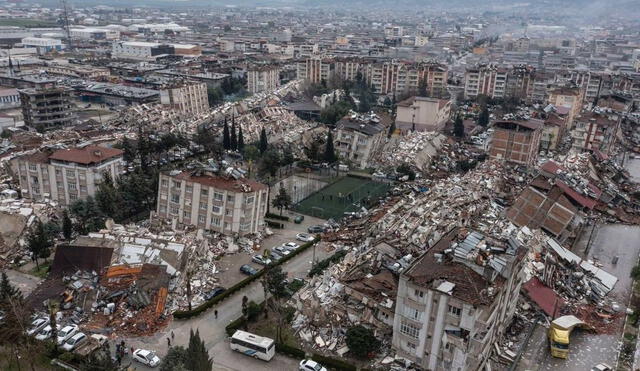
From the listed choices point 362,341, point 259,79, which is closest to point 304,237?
point 362,341

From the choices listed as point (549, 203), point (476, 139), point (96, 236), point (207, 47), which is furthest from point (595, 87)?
point (207, 47)

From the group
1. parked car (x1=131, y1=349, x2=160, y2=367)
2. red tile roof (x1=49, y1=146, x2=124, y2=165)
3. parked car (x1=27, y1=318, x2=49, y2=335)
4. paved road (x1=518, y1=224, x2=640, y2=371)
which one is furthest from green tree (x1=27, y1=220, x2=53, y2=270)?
paved road (x1=518, y1=224, x2=640, y2=371)

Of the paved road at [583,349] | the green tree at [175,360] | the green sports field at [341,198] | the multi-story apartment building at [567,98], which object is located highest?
the multi-story apartment building at [567,98]

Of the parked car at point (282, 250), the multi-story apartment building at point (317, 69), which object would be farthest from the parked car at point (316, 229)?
the multi-story apartment building at point (317, 69)

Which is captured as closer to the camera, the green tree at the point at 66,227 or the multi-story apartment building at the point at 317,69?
the green tree at the point at 66,227

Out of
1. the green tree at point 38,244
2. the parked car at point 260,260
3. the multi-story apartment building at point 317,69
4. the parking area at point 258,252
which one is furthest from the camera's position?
the multi-story apartment building at point 317,69

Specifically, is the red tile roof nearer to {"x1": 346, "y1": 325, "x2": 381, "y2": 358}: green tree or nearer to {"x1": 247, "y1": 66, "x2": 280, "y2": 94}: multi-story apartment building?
{"x1": 346, "y1": 325, "x2": 381, "y2": 358}: green tree

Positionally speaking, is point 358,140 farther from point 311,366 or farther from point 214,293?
point 311,366

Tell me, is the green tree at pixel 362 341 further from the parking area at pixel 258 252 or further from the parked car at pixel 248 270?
the parking area at pixel 258 252
